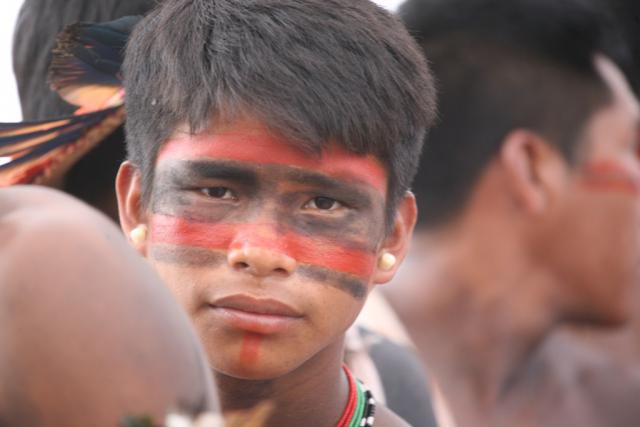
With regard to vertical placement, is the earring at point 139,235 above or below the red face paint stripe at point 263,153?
below

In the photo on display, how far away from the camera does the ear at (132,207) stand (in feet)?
9.53

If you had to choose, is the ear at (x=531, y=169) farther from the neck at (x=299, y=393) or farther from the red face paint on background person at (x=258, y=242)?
the red face paint on background person at (x=258, y=242)

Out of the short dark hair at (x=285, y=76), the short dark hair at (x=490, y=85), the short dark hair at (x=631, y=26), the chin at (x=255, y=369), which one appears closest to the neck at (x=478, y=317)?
the short dark hair at (x=490, y=85)

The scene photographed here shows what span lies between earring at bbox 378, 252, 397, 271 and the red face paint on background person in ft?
0.64

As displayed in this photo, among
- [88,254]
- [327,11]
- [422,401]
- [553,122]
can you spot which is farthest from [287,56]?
[553,122]

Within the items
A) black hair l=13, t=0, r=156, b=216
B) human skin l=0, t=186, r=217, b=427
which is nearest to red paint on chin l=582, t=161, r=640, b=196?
black hair l=13, t=0, r=156, b=216

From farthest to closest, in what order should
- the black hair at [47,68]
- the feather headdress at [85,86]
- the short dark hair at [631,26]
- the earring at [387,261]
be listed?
the short dark hair at [631,26], the black hair at [47,68], the feather headdress at [85,86], the earring at [387,261]

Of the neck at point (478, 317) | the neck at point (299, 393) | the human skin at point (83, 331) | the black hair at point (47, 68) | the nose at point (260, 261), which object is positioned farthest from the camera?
the neck at point (478, 317)

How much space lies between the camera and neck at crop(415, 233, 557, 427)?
16.6ft

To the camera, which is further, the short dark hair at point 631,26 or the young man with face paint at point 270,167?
the short dark hair at point 631,26

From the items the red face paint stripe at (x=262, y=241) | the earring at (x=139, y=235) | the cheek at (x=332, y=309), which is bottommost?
the cheek at (x=332, y=309)

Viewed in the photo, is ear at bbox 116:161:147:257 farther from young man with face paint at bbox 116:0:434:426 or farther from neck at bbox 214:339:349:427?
neck at bbox 214:339:349:427

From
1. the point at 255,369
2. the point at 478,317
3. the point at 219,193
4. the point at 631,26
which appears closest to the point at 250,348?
the point at 255,369

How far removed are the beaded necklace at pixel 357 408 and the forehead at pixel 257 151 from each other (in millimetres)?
555
